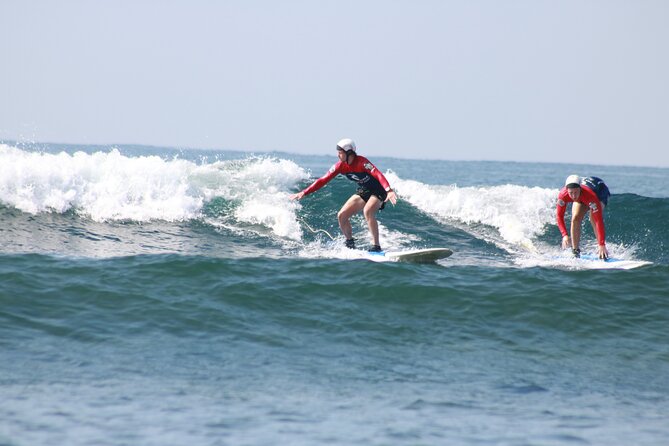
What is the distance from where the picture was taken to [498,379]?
23.4 feet

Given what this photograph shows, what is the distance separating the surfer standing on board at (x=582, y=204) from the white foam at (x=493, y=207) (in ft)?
10.7

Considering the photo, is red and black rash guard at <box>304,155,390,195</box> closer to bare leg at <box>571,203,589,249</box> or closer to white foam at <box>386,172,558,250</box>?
bare leg at <box>571,203,589,249</box>

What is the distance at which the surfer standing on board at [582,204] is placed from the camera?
12.3 m

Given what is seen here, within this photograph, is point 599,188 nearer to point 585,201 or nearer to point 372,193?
point 585,201

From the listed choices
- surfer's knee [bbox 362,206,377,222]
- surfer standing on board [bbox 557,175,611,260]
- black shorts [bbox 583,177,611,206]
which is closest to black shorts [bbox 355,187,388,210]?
surfer's knee [bbox 362,206,377,222]

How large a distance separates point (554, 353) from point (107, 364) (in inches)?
178

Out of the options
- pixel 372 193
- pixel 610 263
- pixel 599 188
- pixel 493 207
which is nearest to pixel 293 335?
pixel 372 193

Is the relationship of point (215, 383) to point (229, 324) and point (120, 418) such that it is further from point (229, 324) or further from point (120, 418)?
point (229, 324)

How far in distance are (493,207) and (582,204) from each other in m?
5.44

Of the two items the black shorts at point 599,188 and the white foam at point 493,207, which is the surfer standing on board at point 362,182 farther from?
the white foam at point 493,207

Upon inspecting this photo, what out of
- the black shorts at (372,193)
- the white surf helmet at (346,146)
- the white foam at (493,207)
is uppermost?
the white surf helmet at (346,146)

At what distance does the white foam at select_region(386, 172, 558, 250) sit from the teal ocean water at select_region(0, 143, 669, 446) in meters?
1.77

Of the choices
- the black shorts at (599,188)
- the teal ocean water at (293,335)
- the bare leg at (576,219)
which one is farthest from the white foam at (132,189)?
the black shorts at (599,188)

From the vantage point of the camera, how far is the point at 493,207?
18250mm
